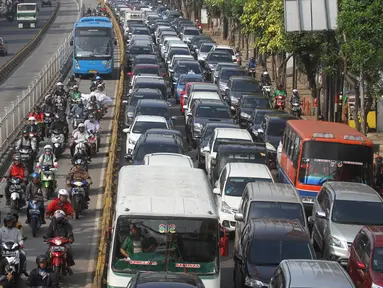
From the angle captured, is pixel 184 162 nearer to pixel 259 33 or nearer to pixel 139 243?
pixel 139 243

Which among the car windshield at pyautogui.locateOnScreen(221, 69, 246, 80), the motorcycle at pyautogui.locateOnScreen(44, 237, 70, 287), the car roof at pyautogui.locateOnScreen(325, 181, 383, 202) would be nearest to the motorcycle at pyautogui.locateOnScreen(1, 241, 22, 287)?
the motorcycle at pyautogui.locateOnScreen(44, 237, 70, 287)

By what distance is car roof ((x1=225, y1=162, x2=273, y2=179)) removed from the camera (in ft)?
80.5

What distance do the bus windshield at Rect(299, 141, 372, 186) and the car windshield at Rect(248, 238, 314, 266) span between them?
7039 millimetres

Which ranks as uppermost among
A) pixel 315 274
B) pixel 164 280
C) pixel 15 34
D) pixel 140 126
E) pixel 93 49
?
pixel 164 280

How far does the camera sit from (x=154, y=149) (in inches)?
1108

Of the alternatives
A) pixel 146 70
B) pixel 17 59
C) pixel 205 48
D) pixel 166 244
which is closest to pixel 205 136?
pixel 166 244

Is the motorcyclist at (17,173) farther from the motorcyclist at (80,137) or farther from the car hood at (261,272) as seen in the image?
the car hood at (261,272)

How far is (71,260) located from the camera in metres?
19.2

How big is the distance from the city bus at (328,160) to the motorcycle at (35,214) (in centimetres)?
635

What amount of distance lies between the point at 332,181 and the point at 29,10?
75.9 meters

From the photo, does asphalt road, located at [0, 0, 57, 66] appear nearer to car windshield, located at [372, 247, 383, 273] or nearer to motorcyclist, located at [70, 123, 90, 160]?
motorcyclist, located at [70, 123, 90, 160]

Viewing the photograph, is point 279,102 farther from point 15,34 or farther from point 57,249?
point 15,34

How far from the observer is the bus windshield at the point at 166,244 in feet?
51.1

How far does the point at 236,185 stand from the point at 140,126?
8.89 meters
